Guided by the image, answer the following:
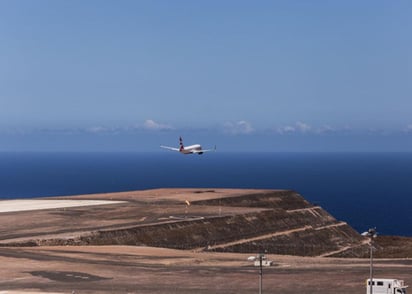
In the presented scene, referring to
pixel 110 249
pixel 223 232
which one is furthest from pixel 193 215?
pixel 110 249

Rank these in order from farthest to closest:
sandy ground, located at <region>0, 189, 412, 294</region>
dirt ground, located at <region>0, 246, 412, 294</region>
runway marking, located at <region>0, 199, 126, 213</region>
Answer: runway marking, located at <region>0, 199, 126, 213</region>, sandy ground, located at <region>0, 189, 412, 294</region>, dirt ground, located at <region>0, 246, 412, 294</region>

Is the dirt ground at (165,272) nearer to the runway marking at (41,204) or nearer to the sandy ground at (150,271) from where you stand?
the sandy ground at (150,271)

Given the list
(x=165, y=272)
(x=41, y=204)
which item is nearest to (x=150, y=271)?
(x=165, y=272)

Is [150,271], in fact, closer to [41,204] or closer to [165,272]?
[165,272]

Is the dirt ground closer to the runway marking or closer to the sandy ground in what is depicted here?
the sandy ground

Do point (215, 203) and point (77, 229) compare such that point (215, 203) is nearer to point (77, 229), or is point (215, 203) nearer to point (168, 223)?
point (168, 223)

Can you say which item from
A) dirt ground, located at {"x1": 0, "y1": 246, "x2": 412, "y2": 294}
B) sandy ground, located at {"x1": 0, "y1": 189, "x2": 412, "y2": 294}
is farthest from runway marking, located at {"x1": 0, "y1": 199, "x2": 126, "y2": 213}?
dirt ground, located at {"x1": 0, "y1": 246, "x2": 412, "y2": 294}
